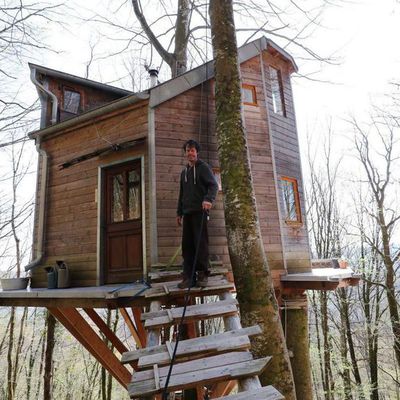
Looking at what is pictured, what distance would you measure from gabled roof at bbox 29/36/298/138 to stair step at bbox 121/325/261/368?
4404 millimetres

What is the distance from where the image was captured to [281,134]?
7266 mm

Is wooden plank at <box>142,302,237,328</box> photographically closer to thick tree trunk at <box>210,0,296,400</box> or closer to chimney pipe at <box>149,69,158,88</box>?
thick tree trunk at <box>210,0,296,400</box>

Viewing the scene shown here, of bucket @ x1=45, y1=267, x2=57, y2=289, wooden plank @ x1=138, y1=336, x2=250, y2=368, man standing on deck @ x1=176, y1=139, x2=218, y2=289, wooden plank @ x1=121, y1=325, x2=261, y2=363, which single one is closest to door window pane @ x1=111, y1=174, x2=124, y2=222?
bucket @ x1=45, y1=267, x2=57, y2=289

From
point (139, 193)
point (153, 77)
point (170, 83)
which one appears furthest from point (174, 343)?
point (153, 77)

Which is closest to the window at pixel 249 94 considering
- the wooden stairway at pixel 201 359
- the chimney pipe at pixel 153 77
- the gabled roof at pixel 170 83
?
the gabled roof at pixel 170 83

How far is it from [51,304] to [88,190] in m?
2.23

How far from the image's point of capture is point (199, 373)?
230cm

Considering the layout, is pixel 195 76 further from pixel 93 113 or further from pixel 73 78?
pixel 73 78

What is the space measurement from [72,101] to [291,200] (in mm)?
5922

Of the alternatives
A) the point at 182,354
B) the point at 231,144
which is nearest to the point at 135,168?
the point at 231,144

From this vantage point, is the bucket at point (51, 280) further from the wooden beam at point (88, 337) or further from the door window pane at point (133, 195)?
the door window pane at point (133, 195)

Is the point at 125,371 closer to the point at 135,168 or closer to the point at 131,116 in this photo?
the point at 135,168

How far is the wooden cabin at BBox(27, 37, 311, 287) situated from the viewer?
19.0ft

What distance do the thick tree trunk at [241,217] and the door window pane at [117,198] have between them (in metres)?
2.85
